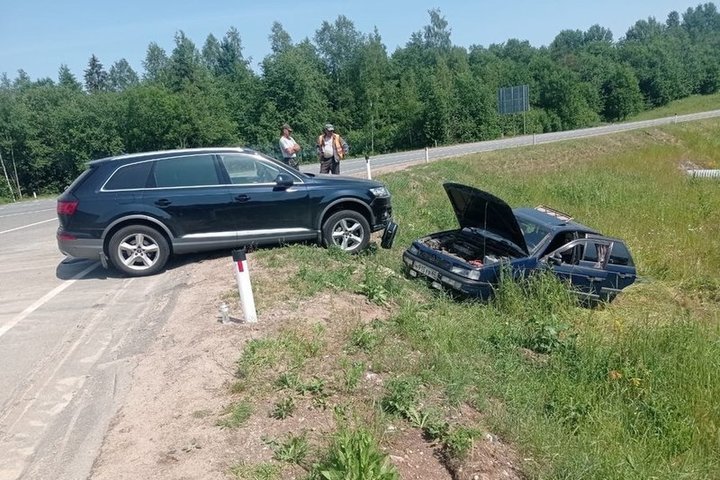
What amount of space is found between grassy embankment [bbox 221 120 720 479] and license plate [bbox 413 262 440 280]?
240 mm

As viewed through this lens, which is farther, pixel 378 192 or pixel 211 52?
pixel 211 52

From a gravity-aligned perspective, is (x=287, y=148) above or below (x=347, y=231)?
above

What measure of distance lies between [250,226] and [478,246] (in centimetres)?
373

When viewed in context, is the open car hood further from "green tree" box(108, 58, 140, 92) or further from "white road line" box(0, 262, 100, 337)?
"green tree" box(108, 58, 140, 92)

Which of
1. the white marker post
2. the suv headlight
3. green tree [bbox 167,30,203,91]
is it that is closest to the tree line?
green tree [bbox 167,30,203,91]

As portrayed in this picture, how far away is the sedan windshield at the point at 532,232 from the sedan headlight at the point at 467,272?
108cm

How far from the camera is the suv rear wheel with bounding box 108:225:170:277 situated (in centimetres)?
760

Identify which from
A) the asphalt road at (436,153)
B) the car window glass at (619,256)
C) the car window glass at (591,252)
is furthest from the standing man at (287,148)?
the asphalt road at (436,153)

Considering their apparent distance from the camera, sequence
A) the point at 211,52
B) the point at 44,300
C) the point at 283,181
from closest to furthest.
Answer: the point at 44,300
the point at 283,181
the point at 211,52

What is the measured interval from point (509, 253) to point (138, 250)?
559 cm

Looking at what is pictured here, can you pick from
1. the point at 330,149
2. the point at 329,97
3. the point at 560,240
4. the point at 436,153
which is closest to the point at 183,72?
the point at 329,97

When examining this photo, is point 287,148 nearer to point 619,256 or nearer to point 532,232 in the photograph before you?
point 532,232

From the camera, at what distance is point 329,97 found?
63.6 metres

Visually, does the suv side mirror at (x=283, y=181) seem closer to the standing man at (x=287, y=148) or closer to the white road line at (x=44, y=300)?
the white road line at (x=44, y=300)
